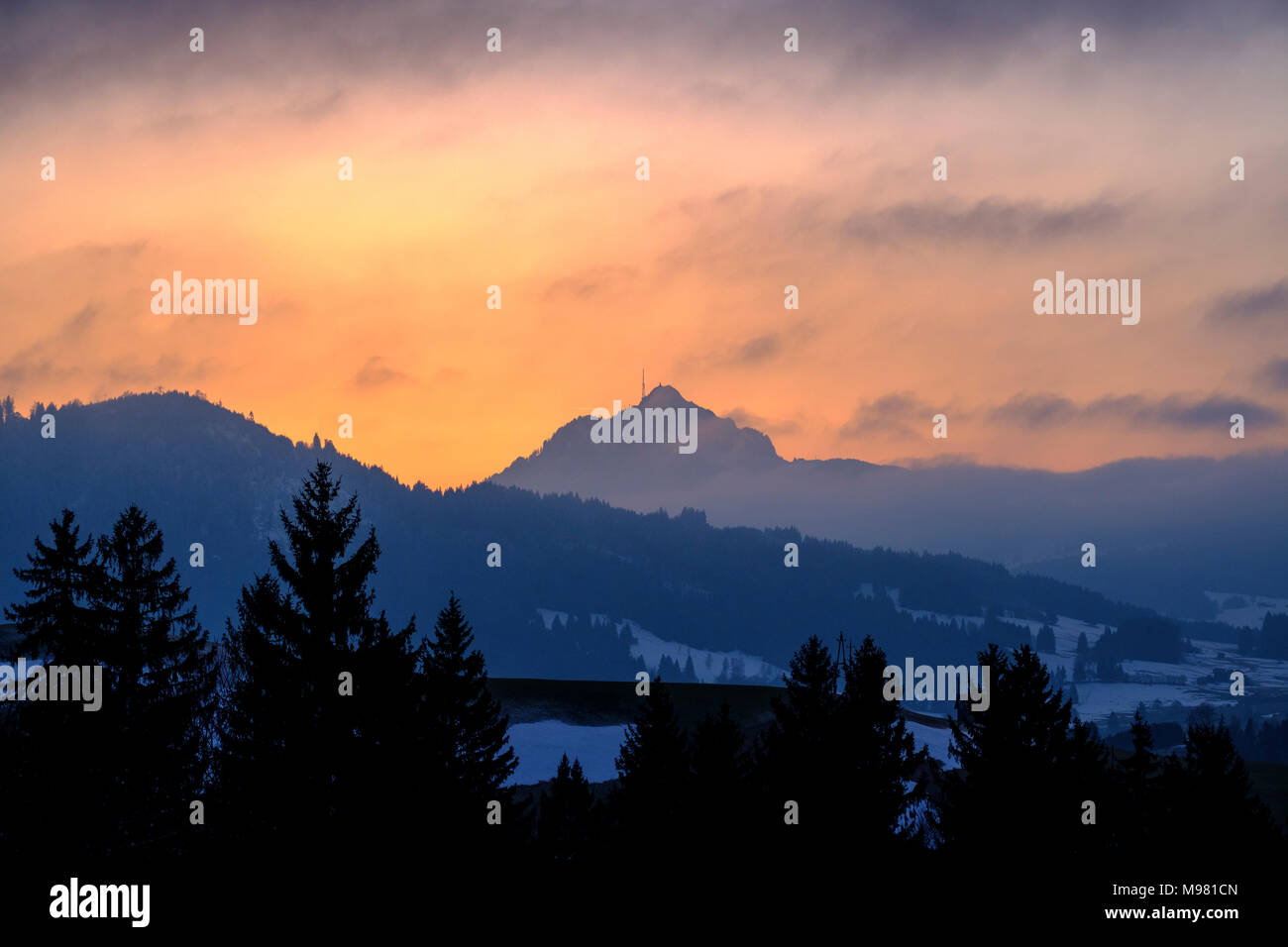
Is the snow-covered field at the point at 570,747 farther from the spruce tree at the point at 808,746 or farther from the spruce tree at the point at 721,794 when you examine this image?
the spruce tree at the point at 721,794

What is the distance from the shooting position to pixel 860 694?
126ft

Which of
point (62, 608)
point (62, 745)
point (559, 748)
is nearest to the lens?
point (62, 745)

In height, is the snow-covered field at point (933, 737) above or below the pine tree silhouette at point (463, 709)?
below

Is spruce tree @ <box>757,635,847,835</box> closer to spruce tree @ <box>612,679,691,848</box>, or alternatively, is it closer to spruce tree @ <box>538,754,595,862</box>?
spruce tree @ <box>612,679,691,848</box>

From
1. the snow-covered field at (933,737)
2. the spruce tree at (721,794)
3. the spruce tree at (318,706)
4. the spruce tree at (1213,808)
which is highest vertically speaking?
the spruce tree at (318,706)

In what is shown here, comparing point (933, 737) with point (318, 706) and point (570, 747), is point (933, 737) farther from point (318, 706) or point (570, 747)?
point (318, 706)

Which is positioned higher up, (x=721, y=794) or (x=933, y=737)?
(x=721, y=794)

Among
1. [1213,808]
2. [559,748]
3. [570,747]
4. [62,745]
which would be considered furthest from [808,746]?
[570,747]

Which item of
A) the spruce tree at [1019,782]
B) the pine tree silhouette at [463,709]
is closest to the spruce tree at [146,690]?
the pine tree silhouette at [463,709]

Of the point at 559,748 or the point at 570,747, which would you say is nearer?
the point at 559,748

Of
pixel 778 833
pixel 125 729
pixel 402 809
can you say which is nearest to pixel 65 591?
pixel 125 729

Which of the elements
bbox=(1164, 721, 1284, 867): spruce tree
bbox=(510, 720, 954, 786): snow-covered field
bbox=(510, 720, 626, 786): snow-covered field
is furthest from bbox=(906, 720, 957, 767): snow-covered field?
bbox=(1164, 721, 1284, 867): spruce tree
